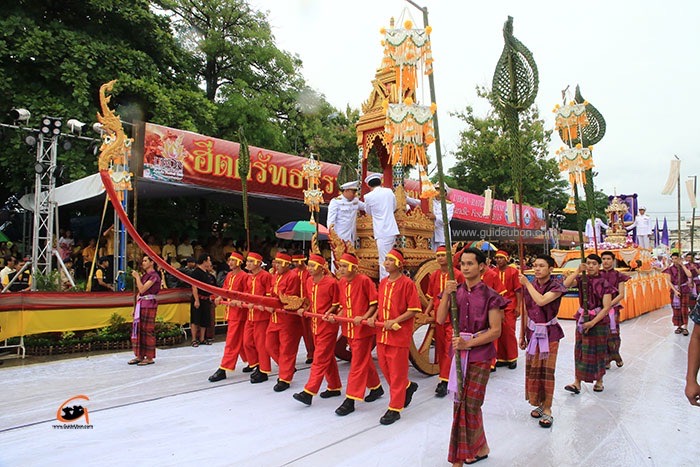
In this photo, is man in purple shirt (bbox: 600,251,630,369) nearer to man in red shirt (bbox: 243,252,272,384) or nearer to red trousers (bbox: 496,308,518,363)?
red trousers (bbox: 496,308,518,363)

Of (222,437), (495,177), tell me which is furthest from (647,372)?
(495,177)

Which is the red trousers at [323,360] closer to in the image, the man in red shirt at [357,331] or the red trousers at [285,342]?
the man in red shirt at [357,331]

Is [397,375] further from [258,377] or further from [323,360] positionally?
[258,377]

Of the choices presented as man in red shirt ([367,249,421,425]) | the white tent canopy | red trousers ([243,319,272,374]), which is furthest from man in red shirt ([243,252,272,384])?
the white tent canopy

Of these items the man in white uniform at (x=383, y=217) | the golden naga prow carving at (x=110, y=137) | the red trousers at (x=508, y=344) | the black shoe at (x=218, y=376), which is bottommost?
the black shoe at (x=218, y=376)

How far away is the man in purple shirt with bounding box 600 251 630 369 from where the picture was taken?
17.4ft

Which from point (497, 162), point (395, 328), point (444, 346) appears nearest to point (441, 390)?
point (444, 346)

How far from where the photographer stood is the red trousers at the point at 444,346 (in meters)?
5.15

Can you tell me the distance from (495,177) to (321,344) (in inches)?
847

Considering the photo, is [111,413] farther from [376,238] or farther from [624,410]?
[624,410]

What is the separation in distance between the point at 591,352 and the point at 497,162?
2080cm

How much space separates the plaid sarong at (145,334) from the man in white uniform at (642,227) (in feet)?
54.5

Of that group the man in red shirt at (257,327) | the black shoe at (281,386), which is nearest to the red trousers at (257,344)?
the man in red shirt at (257,327)

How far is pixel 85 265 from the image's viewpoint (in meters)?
10.5
